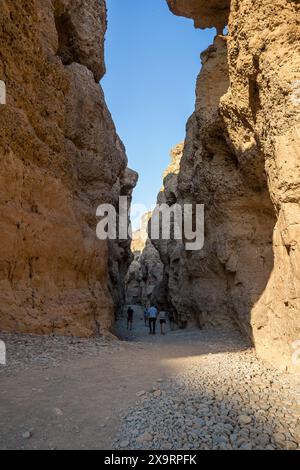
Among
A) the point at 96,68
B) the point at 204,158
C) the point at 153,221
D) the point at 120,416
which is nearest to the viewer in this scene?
the point at 120,416

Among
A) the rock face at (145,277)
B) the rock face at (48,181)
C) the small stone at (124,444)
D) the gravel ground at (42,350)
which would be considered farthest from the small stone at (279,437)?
the rock face at (145,277)

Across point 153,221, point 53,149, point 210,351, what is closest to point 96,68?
point 53,149

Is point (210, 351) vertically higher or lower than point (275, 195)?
lower

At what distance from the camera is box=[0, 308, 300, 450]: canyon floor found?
3.35m

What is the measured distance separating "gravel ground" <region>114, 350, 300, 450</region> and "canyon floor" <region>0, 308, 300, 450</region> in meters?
0.01

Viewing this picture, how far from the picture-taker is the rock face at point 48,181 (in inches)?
332

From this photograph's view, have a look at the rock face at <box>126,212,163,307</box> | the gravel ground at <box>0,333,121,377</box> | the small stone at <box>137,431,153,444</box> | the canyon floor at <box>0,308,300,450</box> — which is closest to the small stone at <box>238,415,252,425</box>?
the canyon floor at <box>0,308,300,450</box>

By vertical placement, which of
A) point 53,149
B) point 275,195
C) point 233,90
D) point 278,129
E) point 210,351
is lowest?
point 210,351

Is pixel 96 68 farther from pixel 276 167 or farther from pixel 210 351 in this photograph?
pixel 210 351

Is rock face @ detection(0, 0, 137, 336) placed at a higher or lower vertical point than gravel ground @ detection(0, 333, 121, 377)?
higher

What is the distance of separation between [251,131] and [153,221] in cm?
2299

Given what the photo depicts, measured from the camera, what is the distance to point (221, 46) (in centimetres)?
1343

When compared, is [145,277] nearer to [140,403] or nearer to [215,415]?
[140,403]

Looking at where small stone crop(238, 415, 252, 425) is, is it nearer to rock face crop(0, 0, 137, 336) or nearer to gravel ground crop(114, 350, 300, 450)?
gravel ground crop(114, 350, 300, 450)
